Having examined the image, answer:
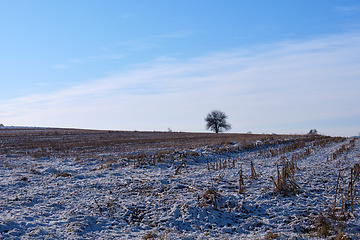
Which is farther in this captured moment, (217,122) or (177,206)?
(217,122)

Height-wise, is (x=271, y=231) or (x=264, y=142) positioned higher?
(x=264, y=142)

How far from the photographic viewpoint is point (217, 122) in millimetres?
94500

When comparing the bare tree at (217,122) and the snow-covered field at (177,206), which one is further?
the bare tree at (217,122)

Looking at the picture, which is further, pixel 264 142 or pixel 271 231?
pixel 264 142

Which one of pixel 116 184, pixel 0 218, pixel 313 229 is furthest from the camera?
pixel 116 184

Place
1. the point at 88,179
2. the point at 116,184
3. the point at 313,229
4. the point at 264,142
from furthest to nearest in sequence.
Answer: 1. the point at 264,142
2. the point at 88,179
3. the point at 116,184
4. the point at 313,229

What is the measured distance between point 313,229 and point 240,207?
2.59 m

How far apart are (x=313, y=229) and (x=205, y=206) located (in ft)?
11.8

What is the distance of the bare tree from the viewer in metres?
94.6

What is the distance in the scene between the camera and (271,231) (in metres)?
9.58

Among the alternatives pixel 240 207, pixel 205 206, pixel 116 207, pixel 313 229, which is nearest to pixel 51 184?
pixel 116 207

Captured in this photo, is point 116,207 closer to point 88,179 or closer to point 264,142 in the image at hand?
point 88,179

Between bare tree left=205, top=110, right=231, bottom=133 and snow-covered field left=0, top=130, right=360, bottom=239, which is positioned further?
bare tree left=205, top=110, right=231, bottom=133

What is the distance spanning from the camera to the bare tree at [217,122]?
9456cm
